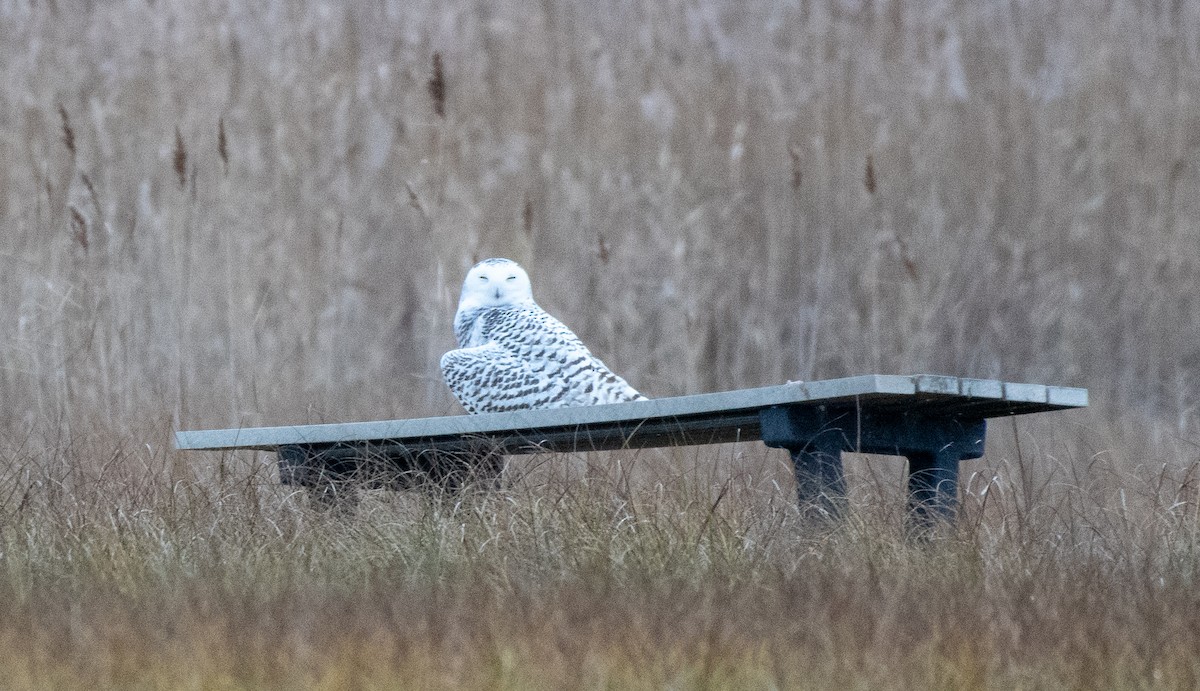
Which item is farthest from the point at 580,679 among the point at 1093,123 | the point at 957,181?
the point at 1093,123

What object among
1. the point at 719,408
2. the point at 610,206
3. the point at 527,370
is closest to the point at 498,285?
the point at 527,370

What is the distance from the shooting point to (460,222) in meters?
5.55

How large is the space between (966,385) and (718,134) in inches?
112

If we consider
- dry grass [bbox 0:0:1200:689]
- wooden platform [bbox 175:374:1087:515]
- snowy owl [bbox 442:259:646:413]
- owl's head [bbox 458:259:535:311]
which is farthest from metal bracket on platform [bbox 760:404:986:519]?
owl's head [bbox 458:259:535:311]

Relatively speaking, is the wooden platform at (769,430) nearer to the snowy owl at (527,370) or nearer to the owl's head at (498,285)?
the snowy owl at (527,370)

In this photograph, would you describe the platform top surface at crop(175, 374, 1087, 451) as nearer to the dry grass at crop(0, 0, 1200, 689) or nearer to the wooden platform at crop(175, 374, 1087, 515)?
the wooden platform at crop(175, 374, 1087, 515)

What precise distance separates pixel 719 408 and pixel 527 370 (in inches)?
22.8

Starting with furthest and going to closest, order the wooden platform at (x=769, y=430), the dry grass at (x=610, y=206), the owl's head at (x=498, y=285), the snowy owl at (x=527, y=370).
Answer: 1. the dry grass at (x=610, y=206)
2. the owl's head at (x=498, y=285)
3. the snowy owl at (x=527, y=370)
4. the wooden platform at (x=769, y=430)

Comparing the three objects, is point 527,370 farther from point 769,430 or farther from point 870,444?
point 870,444

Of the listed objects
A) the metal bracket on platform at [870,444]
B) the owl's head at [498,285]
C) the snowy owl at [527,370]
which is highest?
the owl's head at [498,285]

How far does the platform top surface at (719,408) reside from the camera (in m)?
2.98

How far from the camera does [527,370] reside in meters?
3.50

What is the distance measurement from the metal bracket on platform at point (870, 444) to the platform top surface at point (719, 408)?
0.04 metres

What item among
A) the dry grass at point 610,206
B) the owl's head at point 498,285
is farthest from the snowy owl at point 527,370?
the dry grass at point 610,206
